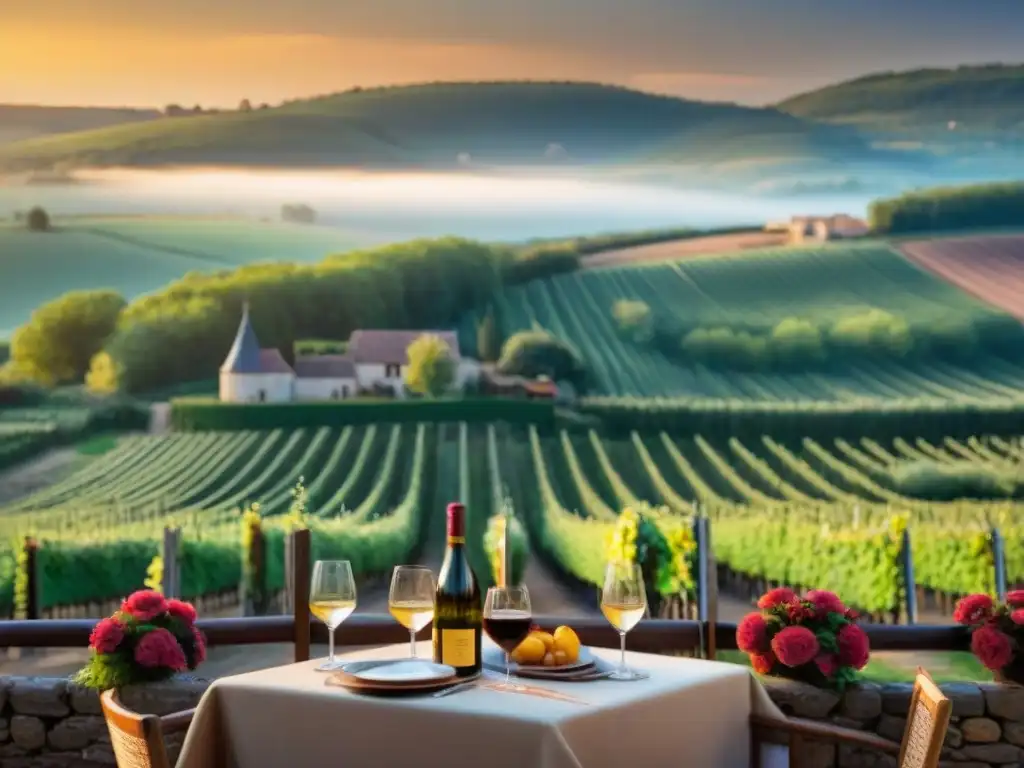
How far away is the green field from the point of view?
25.5ft

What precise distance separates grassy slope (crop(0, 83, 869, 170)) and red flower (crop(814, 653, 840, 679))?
13.9 feet

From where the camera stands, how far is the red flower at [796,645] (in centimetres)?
427

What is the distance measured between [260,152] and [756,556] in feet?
10.5

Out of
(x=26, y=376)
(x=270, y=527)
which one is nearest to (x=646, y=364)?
(x=270, y=527)

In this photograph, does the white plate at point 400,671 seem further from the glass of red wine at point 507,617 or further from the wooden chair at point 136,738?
the wooden chair at point 136,738

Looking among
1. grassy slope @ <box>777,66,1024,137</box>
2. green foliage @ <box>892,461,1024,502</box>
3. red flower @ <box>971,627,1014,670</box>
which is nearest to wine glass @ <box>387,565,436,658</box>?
red flower @ <box>971,627,1014,670</box>

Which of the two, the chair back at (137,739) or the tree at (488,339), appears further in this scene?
the tree at (488,339)

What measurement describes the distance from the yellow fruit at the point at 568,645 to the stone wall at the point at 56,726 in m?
1.68

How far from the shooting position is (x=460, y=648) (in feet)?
9.72

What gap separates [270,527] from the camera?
25.2 feet

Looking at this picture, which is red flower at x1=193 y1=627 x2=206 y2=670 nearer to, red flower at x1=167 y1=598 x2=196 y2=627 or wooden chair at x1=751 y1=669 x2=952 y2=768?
red flower at x1=167 y1=598 x2=196 y2=627

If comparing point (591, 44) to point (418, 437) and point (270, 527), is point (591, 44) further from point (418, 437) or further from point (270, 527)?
point (270, 527)

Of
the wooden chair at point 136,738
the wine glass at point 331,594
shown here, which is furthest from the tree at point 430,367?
the wooden chair at point 136,738

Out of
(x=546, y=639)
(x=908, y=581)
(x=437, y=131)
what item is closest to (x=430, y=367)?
(x=437, y=131)
